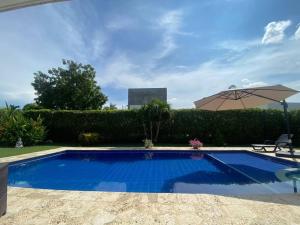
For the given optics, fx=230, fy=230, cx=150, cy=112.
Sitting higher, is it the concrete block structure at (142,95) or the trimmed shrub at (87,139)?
the concrete block structure at (142,95)

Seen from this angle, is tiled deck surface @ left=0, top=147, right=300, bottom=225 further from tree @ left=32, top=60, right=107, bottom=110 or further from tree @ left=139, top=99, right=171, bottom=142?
tree @ left=32, top=60, right=107, bottom=110

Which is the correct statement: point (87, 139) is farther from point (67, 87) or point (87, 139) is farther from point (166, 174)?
point (67, 87)

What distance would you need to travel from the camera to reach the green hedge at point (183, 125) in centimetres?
1708

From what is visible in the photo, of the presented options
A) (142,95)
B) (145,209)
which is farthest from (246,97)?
(142,95)

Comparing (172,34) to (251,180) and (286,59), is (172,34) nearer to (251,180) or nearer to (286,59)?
(286,59)

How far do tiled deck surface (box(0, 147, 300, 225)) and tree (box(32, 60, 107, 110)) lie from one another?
27980 mm

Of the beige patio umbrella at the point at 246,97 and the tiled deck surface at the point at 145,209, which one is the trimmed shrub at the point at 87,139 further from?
the tiled deck surface at the point at 145,209

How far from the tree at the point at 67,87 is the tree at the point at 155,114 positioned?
17216 mm

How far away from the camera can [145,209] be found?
429 centimetres

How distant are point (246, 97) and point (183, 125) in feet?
25.0

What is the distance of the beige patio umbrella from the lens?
29.8ft

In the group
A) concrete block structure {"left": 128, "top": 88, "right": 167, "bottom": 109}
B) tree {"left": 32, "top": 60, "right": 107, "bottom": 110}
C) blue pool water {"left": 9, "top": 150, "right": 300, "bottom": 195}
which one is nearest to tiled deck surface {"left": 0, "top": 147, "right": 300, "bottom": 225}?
blue pool water {"left": 9, "top": 150, "right": 300, "bottom": 195}

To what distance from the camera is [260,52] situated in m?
11.8

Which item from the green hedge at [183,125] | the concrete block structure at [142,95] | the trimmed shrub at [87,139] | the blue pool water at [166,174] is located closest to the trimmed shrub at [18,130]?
the green hedge at [183,125]
